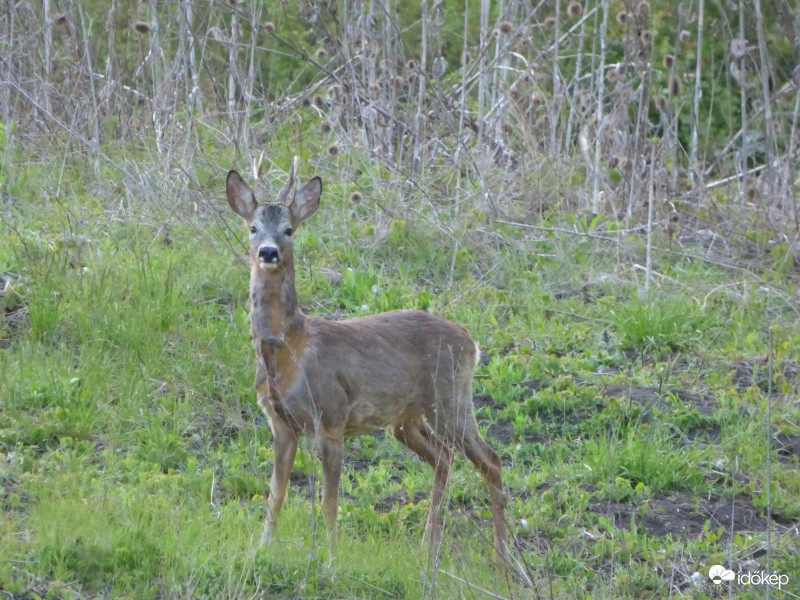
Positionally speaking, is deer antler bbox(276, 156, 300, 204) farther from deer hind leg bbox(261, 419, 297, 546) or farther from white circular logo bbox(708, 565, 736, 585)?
white circular logo bbox(708, 565, 736, 585)

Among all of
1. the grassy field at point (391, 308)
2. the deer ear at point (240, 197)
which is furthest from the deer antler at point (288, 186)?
the grassy field at point (391, 308)

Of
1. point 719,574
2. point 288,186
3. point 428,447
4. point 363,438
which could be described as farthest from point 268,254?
point 719,574

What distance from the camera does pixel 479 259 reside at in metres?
8.75

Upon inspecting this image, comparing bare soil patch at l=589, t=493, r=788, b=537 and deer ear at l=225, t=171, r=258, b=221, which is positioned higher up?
deer ear at l=225, t=171, r=258, b=221

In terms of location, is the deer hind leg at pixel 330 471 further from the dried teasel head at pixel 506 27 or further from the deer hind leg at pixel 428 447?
the dried teasel head at pixel 506 27

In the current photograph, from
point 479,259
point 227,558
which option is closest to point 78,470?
point 227,558

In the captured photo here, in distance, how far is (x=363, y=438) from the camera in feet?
21.8

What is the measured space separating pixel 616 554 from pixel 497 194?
14.4 feet

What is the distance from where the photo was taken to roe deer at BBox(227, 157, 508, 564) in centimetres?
529

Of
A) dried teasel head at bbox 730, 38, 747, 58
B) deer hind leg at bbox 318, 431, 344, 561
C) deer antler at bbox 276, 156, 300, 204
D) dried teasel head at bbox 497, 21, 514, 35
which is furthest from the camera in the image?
dried teasel head at bbox 497, 21, 514, 35

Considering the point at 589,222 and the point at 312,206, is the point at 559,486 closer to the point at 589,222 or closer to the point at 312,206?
the point at 312,206

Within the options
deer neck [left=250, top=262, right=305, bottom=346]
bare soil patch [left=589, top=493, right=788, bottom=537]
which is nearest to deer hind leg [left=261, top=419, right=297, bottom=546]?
deer neck [left=250, top=262, right=305, bottom=346]

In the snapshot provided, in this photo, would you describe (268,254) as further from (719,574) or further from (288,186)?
(719,574)

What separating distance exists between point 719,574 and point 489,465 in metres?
1.16
